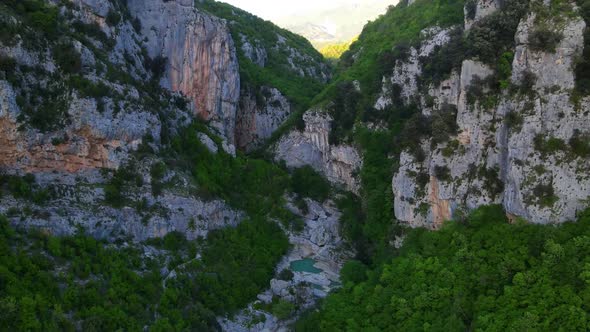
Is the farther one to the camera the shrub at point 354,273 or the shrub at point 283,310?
the shrub at point 354,273

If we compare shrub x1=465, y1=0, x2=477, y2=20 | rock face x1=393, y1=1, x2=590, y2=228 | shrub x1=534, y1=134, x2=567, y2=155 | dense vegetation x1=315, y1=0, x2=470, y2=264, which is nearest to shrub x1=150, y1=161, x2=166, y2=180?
dense vegetation x1=315, y1=0, x2=470, y2=264

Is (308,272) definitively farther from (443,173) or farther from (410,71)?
(410,71)

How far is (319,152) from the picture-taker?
66.9 metres

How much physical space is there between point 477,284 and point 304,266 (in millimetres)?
21531

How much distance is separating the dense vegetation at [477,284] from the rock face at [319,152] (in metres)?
19.4

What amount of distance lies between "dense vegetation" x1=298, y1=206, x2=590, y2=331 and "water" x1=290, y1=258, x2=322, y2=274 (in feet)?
31.1

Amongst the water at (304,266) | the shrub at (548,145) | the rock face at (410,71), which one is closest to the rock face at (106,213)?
the water at (304,266)

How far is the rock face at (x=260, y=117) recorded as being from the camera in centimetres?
7694

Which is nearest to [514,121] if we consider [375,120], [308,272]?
[375,120]

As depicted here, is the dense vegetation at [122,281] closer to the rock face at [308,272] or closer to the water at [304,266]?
the rock face at [308,272]

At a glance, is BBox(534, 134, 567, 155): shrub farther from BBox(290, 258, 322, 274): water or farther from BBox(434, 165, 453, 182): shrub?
BBox(290, 258, 322, 274): water

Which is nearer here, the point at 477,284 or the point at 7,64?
the point at 477,284

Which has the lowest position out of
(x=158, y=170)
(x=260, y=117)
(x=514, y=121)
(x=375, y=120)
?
(x=158, y=170)

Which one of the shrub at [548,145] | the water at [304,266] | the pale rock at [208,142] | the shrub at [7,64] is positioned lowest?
the water at [304,266]
